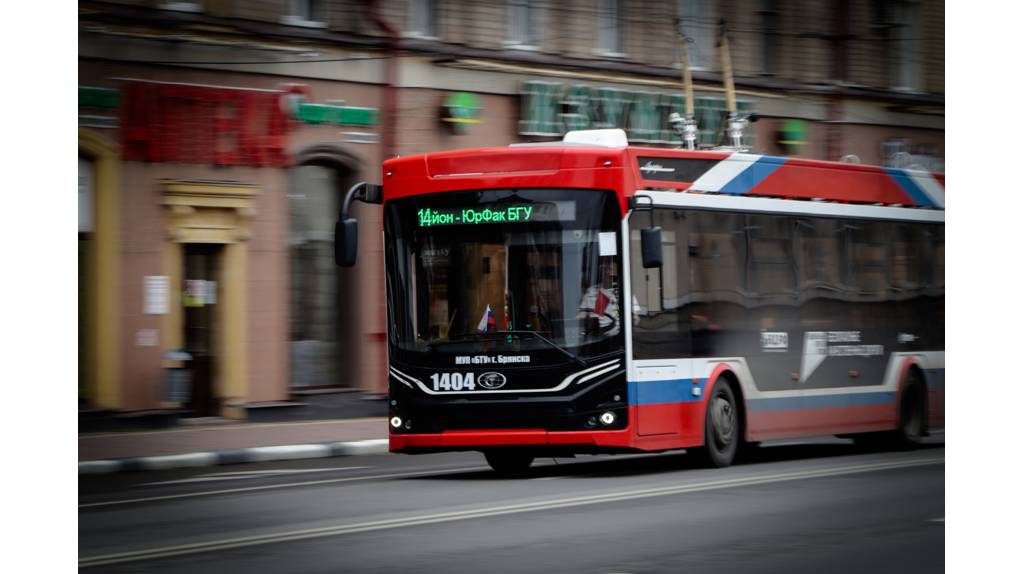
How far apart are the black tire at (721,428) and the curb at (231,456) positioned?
11.0 ft

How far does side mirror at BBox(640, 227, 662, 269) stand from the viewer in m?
11.9

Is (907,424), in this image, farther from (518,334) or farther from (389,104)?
(389,104)

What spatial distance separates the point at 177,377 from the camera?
786 cm

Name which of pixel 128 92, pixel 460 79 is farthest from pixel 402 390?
pixel 460 79

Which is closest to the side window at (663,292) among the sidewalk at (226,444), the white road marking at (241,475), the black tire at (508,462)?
the black tire at (508,462)

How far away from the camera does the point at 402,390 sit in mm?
12469

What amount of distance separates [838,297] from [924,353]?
1.17m

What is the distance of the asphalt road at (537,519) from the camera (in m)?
→ 7.67

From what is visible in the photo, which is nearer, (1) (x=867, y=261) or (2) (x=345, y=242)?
(2) (x=345, y=242)

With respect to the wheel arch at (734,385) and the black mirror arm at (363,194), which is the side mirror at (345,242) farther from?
the wheel arch at (734,385)

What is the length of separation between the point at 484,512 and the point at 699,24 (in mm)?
3358

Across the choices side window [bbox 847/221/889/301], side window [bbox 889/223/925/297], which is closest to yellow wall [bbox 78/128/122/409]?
side window [bbox 889/223/925/297]

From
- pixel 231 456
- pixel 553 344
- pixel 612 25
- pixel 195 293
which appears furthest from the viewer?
pixel 231 456

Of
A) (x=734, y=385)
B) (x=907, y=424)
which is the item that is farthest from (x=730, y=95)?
(x=907, y=424)
